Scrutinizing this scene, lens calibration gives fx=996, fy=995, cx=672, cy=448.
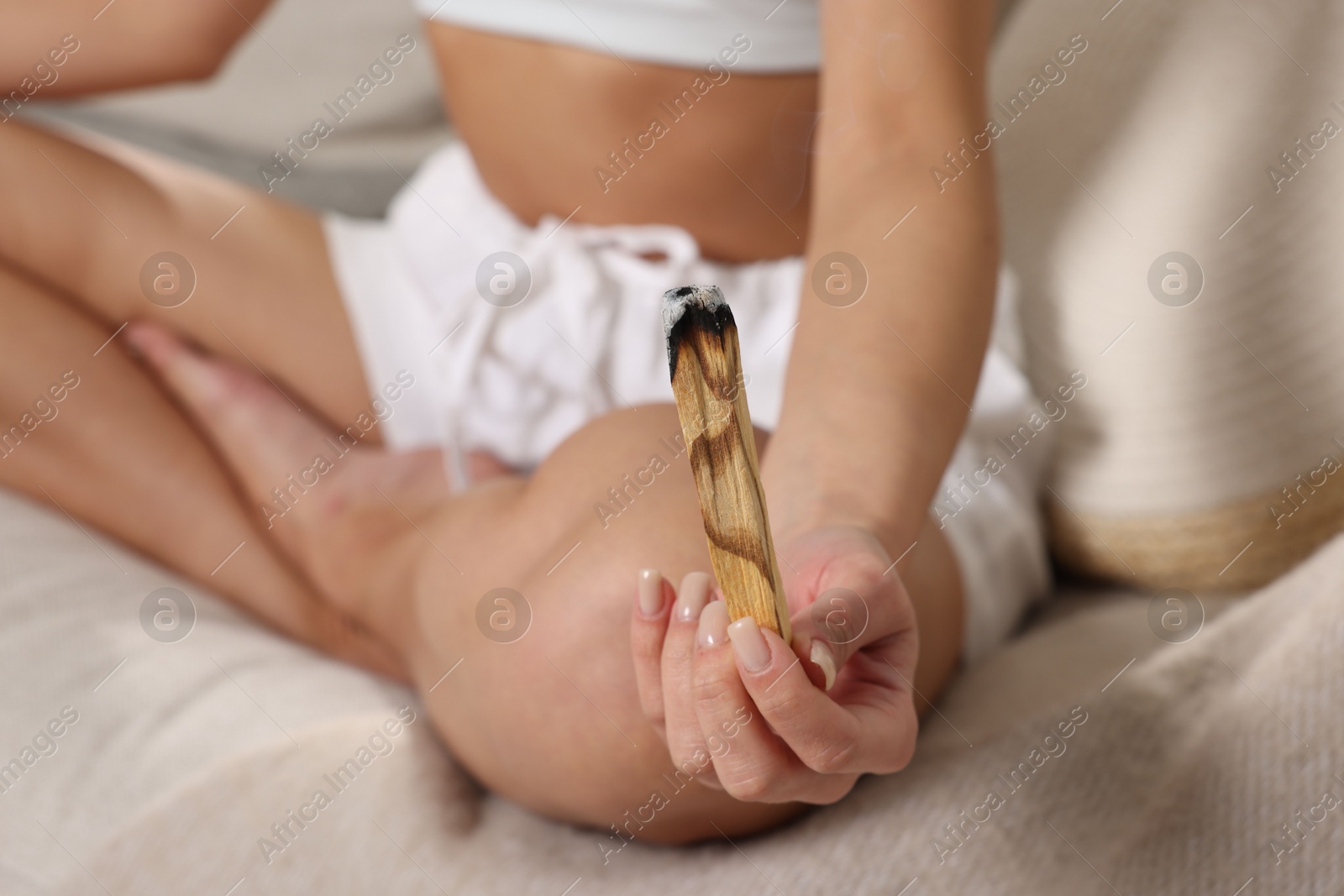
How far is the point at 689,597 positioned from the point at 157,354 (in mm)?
508

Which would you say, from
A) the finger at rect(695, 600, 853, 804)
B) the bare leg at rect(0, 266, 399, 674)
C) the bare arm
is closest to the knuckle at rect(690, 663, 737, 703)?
the finger at rect(695, 600, 853, 804)

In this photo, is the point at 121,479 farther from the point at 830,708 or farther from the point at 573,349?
the point at 830,708

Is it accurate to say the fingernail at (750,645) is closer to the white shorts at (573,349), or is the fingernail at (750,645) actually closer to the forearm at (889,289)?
the forearm at (889,289)

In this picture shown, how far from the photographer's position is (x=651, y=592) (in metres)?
0.28

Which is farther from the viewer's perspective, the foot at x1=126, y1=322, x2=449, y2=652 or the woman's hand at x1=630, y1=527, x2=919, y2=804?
the foot at x1=126, y1=322, x2=449, y2=652

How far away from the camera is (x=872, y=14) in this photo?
43 cm

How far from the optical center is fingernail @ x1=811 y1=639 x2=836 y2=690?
0.26m

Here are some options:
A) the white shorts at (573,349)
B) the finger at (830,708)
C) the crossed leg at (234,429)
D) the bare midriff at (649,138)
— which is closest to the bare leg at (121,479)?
the crossed leg at (234,429)

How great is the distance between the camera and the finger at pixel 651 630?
281mm

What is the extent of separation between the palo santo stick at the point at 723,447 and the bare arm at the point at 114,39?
1.74ft

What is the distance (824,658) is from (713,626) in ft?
0.10

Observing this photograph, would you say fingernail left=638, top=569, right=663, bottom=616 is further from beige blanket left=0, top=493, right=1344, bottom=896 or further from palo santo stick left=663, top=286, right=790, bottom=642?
beige blanket left=0, top=493, right=1344, bottom=896

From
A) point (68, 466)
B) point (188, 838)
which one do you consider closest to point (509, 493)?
point (188, 838)

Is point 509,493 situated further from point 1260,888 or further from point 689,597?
point 1260,888
